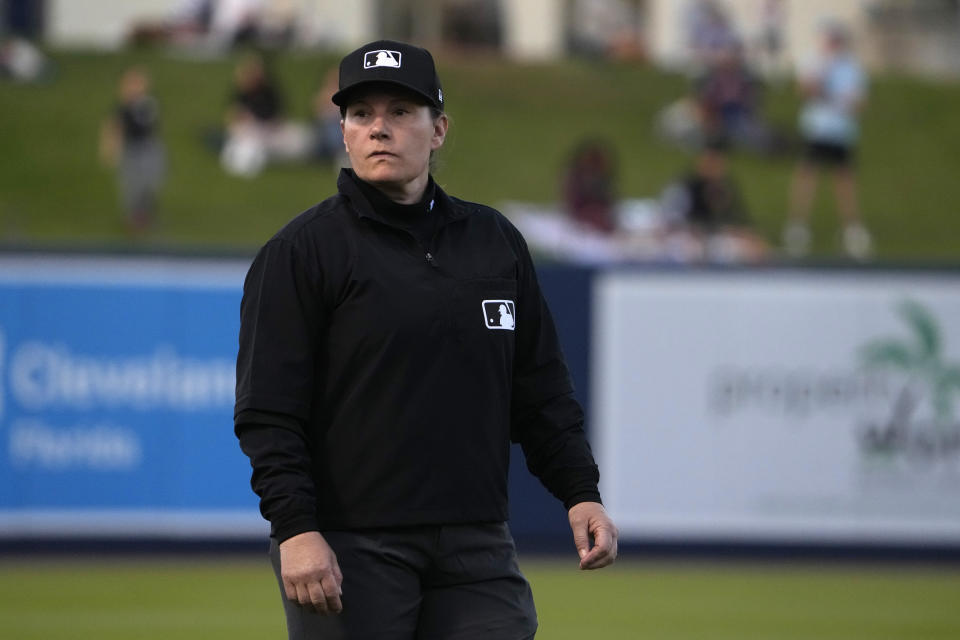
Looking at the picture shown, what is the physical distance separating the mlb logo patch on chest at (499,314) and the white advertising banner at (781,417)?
7451 millimetres

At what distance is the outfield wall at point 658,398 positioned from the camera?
10.9 m

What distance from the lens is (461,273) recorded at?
3.86 m

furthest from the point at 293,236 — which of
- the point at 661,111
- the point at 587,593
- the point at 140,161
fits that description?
the point at 661,111

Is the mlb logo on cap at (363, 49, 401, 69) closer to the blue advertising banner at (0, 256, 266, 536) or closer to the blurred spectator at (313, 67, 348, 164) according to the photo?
the blue advertising banner at (0, 256, 266, 536)

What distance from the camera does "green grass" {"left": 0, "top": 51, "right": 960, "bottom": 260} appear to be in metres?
22.0

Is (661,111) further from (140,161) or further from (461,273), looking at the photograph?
(461,273)

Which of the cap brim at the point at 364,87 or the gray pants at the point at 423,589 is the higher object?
the cap brim at the point at 364,87

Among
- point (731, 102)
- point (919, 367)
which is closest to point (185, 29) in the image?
point (731, 102)

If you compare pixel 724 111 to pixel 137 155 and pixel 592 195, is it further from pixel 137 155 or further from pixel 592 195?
pixel 137 155

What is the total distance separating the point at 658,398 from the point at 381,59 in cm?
781

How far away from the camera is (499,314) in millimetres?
3904

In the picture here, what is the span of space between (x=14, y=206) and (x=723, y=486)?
13789 mm

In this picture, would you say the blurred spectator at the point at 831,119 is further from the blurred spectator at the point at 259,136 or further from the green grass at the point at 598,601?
the green grass at the point at 598,601

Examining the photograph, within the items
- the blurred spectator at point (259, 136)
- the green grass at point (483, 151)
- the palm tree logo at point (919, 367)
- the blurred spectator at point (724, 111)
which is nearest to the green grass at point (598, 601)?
the palm tree logo at point (919, 367)
